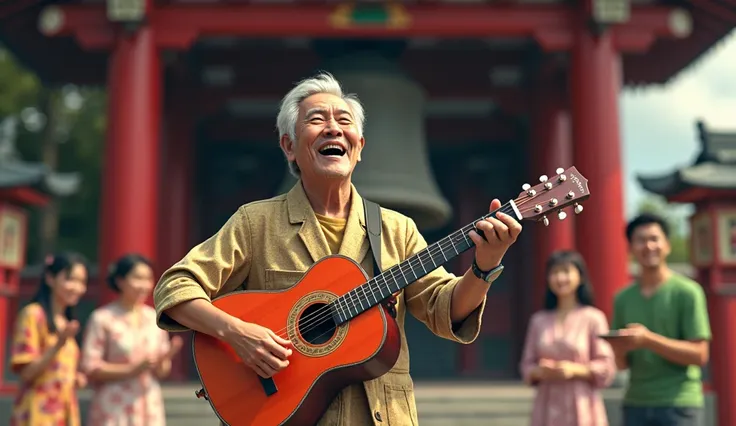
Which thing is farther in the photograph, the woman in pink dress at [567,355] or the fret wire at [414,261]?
the woman in pink dress at [567,355]

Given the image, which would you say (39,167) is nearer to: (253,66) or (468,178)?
(253,66)

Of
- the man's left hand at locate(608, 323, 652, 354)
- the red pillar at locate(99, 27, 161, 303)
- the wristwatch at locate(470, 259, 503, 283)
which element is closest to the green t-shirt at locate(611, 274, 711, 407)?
the man's left hand at locate(608, 323, 652, 354)

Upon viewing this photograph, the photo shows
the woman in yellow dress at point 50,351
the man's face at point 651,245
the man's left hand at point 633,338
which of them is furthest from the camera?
the woman in yellow dress at point 50,351

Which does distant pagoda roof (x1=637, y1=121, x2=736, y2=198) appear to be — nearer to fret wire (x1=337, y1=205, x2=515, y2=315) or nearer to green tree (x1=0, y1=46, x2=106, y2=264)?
fret wire (x1=337, y1=205, x2=515, y2=315)

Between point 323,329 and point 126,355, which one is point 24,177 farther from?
point 323,329

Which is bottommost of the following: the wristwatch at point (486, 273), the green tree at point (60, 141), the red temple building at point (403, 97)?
the wristwatch at point (486, 273)

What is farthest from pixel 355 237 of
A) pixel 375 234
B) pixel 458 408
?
pixel 458 408

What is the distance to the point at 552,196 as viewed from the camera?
2498mm

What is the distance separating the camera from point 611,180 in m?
7.76

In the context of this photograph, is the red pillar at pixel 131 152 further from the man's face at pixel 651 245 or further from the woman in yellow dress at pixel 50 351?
the man's face at pixel 651 245

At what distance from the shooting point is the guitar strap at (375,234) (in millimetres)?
2553

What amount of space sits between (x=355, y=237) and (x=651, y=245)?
2.24m

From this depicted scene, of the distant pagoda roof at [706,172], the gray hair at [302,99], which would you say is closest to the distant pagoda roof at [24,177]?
the distant pagoda roof at [706,172]

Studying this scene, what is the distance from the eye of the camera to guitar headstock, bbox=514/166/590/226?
8.06ft
